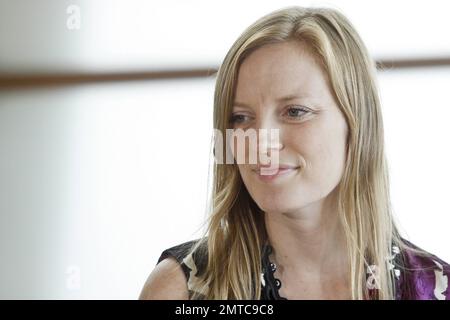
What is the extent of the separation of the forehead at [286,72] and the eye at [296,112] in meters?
0.02

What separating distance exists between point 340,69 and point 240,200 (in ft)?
0.79

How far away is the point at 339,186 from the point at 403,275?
16 centimetres

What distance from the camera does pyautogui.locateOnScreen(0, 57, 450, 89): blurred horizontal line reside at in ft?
3.35

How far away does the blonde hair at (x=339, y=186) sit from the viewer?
90 centimetres

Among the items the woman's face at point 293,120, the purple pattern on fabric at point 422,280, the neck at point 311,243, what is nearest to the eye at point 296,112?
the woman's face at point 293,120

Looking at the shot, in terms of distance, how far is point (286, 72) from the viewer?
2.92ft

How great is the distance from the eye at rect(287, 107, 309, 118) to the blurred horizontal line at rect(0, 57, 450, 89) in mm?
196

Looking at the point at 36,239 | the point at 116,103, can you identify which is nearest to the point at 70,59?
the point at 116,103

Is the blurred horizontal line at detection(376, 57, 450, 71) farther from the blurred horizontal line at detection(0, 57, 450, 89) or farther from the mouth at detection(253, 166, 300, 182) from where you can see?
the mouth at detection(253, 166, 300, 182)

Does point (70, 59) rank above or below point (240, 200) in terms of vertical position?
above

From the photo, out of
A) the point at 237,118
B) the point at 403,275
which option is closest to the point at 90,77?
the point at 237,118
